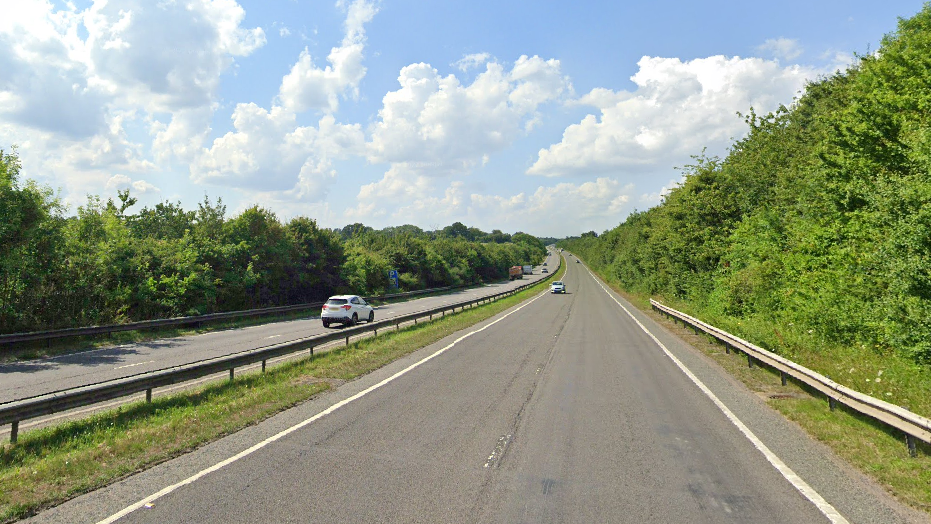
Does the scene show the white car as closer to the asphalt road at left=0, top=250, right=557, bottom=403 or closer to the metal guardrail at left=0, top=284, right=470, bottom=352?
the asphalt road at left=0, top=250, right=557, bottom=403

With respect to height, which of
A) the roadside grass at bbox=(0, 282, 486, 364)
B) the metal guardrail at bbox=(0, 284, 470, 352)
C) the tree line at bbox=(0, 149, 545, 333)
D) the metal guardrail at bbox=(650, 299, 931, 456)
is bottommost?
the metal guardrail at bbox=(650, 299, 931, 456)

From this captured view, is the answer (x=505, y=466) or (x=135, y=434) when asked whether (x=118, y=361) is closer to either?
(x=135, y=434)

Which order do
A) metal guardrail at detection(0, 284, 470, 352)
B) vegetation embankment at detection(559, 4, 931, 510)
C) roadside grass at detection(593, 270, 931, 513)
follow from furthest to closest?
metal guardrail at detection(0, 284, 470, 352), vegetation embankment at detection(559, 4, 931, 510), roadside grass at detection(593, 270, 931, 513)

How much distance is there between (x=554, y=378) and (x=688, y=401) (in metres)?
3.18

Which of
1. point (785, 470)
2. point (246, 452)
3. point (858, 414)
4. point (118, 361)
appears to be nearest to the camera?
point (785, 470)

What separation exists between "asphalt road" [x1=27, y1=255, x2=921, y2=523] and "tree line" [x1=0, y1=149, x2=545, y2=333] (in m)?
16.2

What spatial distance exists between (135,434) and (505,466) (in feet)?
18.8

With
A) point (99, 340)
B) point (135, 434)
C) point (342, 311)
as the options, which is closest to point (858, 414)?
point (135, 434)

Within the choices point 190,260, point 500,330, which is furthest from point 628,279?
point 190,260

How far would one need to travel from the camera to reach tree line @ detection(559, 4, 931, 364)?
11008 millimetres

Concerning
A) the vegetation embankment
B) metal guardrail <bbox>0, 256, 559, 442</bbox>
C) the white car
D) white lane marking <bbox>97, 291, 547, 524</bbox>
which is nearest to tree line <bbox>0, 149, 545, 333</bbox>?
the white car

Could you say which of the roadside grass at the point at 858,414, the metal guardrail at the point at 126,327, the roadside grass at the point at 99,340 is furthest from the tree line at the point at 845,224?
the metal guardrail at the point at 126,327

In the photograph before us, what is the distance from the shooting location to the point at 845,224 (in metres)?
16.3

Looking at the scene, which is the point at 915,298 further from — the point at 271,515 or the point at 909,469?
the point at 271,515
